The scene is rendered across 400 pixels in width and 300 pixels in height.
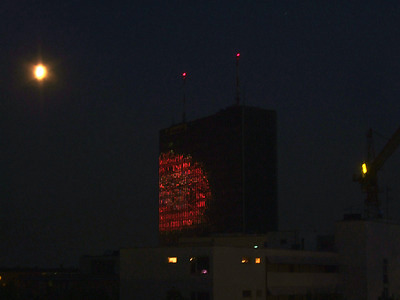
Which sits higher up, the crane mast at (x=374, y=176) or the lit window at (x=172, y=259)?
the crane mast at (x=374, y=176)

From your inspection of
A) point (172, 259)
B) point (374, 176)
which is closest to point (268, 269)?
point (172, 259)

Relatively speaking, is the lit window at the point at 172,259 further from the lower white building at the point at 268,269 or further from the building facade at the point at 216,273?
the lower white building at the point at 268,269

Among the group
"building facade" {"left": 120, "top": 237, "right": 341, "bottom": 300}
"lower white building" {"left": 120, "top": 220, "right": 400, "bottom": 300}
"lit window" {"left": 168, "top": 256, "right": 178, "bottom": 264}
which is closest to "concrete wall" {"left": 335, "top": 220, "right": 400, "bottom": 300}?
"lower white building" {"left": 120, "top": 220, "right": 400, "bottom": 300}

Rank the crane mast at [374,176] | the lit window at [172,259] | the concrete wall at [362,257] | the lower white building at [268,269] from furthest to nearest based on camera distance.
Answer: the crane mast at [374,176] → the concrete wall at [362,257] → the lit window at [172,259] → the lower white building at [268,269]

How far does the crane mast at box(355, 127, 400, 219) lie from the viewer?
117562 millimetres

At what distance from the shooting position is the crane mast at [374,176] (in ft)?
386

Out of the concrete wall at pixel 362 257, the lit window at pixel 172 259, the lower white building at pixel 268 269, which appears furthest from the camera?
the concrete wall at pixel 362 257

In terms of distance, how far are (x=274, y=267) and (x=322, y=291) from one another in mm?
10808

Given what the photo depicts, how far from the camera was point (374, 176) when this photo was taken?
125m

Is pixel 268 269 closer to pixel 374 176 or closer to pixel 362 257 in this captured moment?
pixel 362 257

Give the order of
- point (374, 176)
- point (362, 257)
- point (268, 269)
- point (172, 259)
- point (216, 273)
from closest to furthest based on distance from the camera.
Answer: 1. point (216, 273)
2. point (172, 259)
3. point (268, 269)
4. point (362, 257)
5. point (374, 176)

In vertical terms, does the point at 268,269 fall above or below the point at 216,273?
above

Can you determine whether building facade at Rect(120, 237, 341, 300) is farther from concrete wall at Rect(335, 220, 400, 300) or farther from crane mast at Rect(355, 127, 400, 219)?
crane mast at Rect(355, 127, 400, 219)

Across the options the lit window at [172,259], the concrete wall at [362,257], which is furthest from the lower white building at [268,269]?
the lit window at [172,259]
